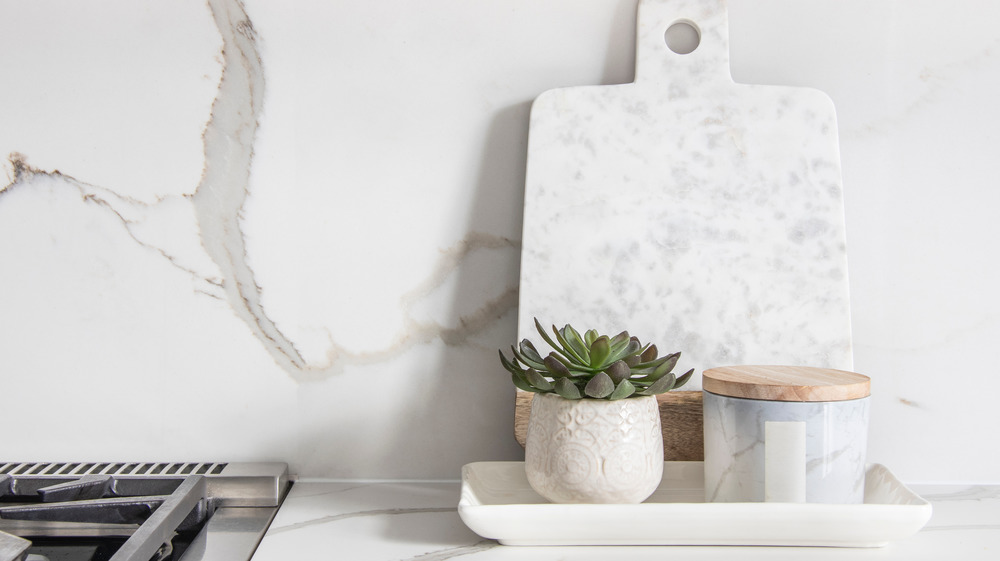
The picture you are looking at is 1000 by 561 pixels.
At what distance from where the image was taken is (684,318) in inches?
→ 30.0

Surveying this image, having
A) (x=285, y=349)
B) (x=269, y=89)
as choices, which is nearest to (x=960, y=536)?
(x=285, y=349)

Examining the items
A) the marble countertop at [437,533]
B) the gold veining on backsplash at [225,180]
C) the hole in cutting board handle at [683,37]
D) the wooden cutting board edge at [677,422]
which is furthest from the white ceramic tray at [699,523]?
the hole in cutting board handle at [683,37]

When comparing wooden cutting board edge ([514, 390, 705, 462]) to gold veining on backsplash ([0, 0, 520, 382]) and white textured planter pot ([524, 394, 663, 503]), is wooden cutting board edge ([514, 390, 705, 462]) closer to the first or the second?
white textured planter pot ([524, 394, 663, 503])

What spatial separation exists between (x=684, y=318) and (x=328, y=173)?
44cm

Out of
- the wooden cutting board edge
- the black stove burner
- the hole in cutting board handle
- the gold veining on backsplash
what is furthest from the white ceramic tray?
the hole in cutting board handle

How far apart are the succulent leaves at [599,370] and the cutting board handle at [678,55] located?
0.32m

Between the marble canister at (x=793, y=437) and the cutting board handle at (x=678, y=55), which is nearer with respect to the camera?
the marble canister at (x=793, y=437)

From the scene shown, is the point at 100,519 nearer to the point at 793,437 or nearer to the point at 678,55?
the point at 793,437

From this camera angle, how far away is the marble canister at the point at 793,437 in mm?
592

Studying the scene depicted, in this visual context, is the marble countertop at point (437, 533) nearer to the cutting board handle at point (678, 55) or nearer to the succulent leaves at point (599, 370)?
the succulent leaves at point (599, 370)

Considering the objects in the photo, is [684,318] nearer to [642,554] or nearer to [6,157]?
[642,554]

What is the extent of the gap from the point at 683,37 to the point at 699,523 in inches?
20.7

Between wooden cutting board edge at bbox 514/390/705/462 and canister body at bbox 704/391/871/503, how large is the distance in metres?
0.12

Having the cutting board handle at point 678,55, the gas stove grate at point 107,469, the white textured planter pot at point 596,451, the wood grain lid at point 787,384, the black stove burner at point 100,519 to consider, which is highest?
the cutting board handle at point 678,55
